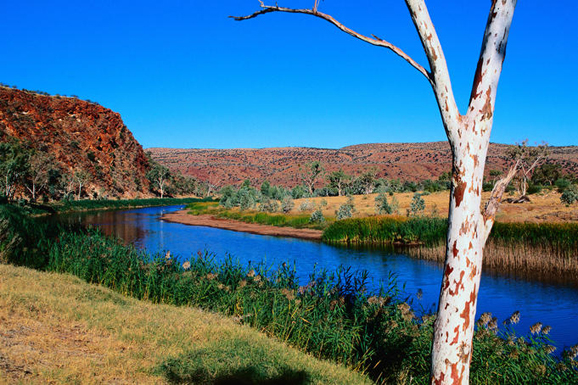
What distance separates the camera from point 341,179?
61.0 metres

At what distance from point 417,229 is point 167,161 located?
113723 millimetres

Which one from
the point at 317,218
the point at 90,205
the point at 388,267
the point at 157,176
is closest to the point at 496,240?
the point at 388,267

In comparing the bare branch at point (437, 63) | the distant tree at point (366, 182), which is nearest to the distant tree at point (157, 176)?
the distant tree at point (366, 182)

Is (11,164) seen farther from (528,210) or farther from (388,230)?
(528,210)

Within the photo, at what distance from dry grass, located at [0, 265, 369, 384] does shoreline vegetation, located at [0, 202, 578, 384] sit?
44 mm

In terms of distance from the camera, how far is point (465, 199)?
11.0 ft

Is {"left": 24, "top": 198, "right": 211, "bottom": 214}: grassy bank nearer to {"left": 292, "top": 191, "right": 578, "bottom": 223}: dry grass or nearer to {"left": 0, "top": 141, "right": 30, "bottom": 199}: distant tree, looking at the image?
{"left": 0, "top": 141, "right": 30, "bottom": 199}: distant tree

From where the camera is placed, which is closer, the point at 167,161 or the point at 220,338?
the point at 220,338

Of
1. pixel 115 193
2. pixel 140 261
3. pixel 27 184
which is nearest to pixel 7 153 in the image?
pixel 27 184

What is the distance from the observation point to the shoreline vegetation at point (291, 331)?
5039mm

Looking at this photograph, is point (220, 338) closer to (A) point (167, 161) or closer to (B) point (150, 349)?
(B) point (150, 349)

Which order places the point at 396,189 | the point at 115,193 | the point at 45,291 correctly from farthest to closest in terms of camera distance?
1. the point at 115,193
2. the point at 396,189
3. the point at 45,291

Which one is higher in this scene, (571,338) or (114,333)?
(114,333)

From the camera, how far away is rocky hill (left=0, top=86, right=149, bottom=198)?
61866 mm
